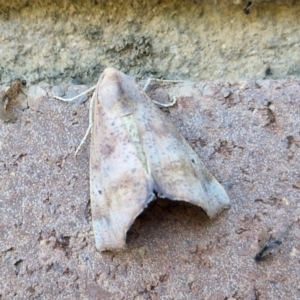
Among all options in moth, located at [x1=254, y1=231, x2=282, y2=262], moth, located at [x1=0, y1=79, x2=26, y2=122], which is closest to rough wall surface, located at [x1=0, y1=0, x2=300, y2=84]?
moth, located at [x1=0, y1=79, x2=26, y2=122]

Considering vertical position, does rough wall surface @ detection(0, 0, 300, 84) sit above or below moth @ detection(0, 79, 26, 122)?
above

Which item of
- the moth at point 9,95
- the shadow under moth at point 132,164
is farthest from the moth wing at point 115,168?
the moth at point 9,95

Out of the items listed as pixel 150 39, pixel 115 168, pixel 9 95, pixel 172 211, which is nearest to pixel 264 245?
pixel 172 211

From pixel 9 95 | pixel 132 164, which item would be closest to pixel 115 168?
pixel 132 164

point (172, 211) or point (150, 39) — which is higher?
point (150, 39)

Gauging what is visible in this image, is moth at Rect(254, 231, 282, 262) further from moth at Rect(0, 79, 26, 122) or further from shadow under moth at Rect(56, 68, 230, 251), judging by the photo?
moth at Rect(0, 79, 26, 122)

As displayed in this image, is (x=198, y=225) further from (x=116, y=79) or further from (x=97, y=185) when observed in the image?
(x=116, y=79)

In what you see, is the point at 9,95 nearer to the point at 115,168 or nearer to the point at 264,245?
the point at 115,168
